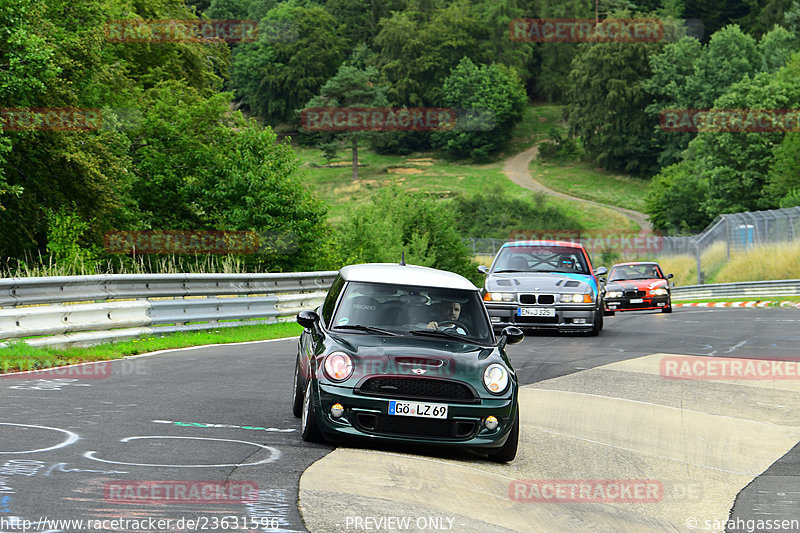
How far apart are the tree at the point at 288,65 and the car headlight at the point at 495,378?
469ft

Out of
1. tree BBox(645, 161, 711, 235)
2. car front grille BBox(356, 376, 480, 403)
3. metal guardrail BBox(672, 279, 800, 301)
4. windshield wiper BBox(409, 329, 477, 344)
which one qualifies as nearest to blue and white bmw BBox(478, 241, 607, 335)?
windshield wiper BBox(409, 329, 477, 344)

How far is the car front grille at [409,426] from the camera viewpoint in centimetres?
772

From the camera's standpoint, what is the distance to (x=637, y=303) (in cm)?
2980

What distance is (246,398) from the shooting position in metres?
10.6

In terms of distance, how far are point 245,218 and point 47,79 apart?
10.2 meters

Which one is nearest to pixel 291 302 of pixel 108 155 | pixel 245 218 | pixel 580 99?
pixel 108 155

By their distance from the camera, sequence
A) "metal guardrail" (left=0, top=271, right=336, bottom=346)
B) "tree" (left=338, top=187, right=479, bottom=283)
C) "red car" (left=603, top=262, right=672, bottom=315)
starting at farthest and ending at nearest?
"tree" (left=338, top=187, right=479, bottom=283), "red car" (left=603, top=262, right=672, bottom=315), "metal guardrail" (left=0, top=271, right=336, bottom=346)

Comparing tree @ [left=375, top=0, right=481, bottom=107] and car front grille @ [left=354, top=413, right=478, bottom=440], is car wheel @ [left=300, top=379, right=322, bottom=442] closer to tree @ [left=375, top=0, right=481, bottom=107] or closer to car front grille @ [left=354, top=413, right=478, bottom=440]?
car front grille @ [left=354, top=413, right=478, bottom=440]

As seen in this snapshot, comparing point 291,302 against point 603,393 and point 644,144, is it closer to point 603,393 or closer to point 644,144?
point 603,393

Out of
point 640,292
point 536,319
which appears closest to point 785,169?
point 640,292

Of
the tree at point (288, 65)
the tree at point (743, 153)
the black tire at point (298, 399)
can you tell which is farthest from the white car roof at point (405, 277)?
the tree at point (288, 65)

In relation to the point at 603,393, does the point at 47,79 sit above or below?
above

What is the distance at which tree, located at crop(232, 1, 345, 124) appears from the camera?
151500mm

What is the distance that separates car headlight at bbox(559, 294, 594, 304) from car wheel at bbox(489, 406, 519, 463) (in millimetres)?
10864
